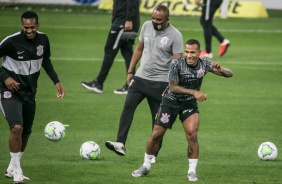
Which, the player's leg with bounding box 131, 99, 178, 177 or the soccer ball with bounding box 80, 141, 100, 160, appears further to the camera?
the soccer ball with bounding box 80, 141, 100, 160

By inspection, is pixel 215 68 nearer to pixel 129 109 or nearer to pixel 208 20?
pixel 129 109

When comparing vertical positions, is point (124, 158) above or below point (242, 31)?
above

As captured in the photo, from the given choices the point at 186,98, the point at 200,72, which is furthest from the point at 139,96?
the point at 200,72

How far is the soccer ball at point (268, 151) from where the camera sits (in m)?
13.0

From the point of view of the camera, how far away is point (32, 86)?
38.1ft

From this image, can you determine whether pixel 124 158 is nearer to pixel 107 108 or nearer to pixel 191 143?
pixel 191 143

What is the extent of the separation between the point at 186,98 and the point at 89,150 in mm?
1925

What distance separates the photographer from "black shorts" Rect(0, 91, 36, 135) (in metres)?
11.2

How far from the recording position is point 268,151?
42.5 ft

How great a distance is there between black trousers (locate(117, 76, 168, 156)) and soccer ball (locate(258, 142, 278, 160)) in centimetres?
171

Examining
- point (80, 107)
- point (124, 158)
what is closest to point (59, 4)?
point (80, 107)

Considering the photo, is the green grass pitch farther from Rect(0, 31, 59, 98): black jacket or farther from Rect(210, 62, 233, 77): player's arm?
Rect(210, 62, 233, 77): player's arm

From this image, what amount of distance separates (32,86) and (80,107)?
238 inches

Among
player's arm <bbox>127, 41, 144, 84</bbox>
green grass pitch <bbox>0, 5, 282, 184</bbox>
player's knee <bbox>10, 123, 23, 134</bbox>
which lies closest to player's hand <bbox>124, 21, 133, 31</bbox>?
green grass pitch <bbox>0, 5, 282, 184</bbox>
